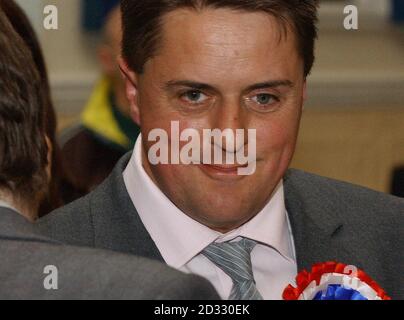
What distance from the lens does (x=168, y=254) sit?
167cm

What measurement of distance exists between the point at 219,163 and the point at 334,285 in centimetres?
25

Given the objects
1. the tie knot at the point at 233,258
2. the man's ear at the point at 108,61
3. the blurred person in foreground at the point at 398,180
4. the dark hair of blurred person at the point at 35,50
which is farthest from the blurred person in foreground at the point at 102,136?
the tie knot at the point at 233,258

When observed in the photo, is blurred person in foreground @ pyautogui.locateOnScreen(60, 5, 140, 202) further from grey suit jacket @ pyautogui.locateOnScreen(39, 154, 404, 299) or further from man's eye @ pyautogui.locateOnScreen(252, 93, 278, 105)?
man's eye @ pyautogui.locateOnScreen(252, 93, 278, 105)

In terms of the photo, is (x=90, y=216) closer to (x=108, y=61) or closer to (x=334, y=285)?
(x=334, y=285)

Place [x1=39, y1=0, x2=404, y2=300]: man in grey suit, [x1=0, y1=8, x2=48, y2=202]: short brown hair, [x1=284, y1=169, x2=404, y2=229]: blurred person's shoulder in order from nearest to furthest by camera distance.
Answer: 1. [x1=0, y1=8, x2=48, y2=202]: short brown hair
2. [x1=39, y1=0, x2=404, y2=300]: man in grey suit
3. [x1=284, y1=169, x2=404, y2=229]: blurred person's shoulder

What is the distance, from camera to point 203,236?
1.65 m

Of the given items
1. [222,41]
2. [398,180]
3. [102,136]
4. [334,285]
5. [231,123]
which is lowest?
[398,180]

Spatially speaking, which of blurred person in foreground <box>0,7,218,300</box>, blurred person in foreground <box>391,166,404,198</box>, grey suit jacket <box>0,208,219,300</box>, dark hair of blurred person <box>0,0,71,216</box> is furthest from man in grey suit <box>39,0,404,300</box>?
blurred person in foreground <box>391,166,404,198</box>

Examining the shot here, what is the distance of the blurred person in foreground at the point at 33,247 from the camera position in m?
1.32

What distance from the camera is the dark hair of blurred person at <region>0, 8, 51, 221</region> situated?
1.47m

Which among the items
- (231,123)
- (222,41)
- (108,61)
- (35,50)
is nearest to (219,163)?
(231,123)

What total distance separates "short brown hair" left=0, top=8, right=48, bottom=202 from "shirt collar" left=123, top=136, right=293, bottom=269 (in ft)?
0.68
